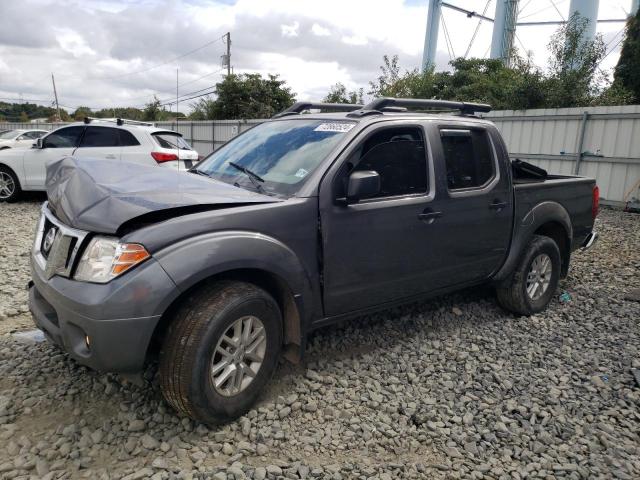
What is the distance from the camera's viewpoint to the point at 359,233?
10.8 feet

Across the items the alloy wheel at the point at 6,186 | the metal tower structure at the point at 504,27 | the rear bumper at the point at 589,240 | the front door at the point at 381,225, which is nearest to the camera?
the front door at the point at 381,225

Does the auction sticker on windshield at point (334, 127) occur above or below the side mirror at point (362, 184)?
above

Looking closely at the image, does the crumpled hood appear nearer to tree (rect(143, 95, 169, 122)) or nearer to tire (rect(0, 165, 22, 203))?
tire (rect(0, 165, 22, 203))

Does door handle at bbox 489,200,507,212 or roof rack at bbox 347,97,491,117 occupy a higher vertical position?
roof rack at bbox 347,97,491,117

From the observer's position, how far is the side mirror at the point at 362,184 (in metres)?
3.09

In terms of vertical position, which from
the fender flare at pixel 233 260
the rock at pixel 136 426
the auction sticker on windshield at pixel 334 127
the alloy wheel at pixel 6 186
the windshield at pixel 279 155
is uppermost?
the auction sticker on windshield at pixel 334 127

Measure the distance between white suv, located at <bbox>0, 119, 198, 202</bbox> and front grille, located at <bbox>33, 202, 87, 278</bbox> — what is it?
6.18 meters

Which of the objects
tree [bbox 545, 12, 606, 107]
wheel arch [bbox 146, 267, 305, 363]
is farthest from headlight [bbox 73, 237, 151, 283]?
tree [bbox 545, 12, 606, 107]

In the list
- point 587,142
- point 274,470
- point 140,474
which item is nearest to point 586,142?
point 587,142

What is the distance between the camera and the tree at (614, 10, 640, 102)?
52.7 ft

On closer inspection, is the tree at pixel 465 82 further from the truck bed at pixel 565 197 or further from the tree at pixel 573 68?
the truck bed at pixel 565 197

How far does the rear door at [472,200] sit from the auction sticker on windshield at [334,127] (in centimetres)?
72

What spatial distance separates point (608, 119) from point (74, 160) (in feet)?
37.2

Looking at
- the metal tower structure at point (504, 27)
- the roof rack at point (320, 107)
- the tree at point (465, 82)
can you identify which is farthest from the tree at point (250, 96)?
the roof rack at point (320, 107)
